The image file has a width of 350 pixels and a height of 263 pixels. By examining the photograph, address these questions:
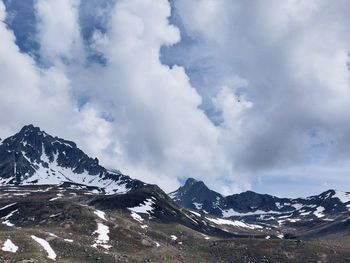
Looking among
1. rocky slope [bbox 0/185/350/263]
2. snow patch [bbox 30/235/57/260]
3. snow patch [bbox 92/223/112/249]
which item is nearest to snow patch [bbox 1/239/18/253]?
A: rocky slope [bbox 0/185/350/263]

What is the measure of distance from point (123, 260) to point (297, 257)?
→ 78377 millimetres

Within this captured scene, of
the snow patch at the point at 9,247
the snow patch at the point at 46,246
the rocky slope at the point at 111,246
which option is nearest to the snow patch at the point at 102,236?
the rocky slope at the point at 111,246

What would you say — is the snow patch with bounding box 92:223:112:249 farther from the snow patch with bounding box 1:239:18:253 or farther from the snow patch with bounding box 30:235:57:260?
the snow patch with bounding box 1:239:18:253

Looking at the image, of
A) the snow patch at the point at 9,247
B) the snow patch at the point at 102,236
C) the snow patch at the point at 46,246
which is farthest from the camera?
the snow patch at the point at 102,236

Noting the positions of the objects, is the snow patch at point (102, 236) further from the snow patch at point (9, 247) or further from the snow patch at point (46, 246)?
the snow patch at point (9, 247)

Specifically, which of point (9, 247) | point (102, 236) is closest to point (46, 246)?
point (9, 247)

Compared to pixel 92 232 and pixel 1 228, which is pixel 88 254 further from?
pixel 1 228

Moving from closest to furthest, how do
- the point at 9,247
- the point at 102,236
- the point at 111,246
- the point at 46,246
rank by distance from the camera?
the point at 9,247, the point at 46,246, the point at 111,246, the point at 102,236

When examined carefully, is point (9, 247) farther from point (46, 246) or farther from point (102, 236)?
point (102, 236)

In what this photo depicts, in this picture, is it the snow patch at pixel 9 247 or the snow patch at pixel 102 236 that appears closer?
the snow patch at pixel 9 247

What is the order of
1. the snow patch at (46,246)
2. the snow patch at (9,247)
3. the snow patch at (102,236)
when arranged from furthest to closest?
the snow patch at (102,236)
the snow patch at (46,246)
the snow patch at (9,247)

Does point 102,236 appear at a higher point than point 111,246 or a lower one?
higher

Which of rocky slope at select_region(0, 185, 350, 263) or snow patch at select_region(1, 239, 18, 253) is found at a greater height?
rocky slope at select_region(0, 185, 350, 263)

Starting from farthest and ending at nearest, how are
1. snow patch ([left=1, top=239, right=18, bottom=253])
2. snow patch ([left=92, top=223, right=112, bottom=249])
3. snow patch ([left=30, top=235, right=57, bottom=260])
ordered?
snow patch ([left=92, top=223, right=112, bottom=249]) < snow patch ([left=30, top=235, right=57, bottom=260]) < snow patch ([left=1, top=239, right=18, bottom=253])
